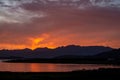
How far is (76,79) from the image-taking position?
56719 millimetres

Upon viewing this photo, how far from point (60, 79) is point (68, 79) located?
1.33m

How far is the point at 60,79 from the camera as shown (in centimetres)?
5694

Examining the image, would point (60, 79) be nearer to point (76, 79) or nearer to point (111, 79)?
point (76, 79)

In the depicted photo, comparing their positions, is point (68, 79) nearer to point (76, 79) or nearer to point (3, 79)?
point (76, 79)

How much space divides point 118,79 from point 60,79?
9.57 m

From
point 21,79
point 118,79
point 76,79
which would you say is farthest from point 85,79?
point 21,79

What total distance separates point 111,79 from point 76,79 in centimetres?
593

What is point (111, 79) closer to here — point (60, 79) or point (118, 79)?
point (118, 79)

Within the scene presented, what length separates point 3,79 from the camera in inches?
2264

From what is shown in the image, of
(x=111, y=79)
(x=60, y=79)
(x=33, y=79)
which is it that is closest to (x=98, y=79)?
(x=111, y=79)

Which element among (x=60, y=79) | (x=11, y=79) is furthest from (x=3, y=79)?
(x=60, y=79)

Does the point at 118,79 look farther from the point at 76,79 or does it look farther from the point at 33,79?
the point at 33,79

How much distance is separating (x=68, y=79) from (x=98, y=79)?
5162 millimetres

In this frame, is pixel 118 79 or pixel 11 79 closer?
pixel 118 79
